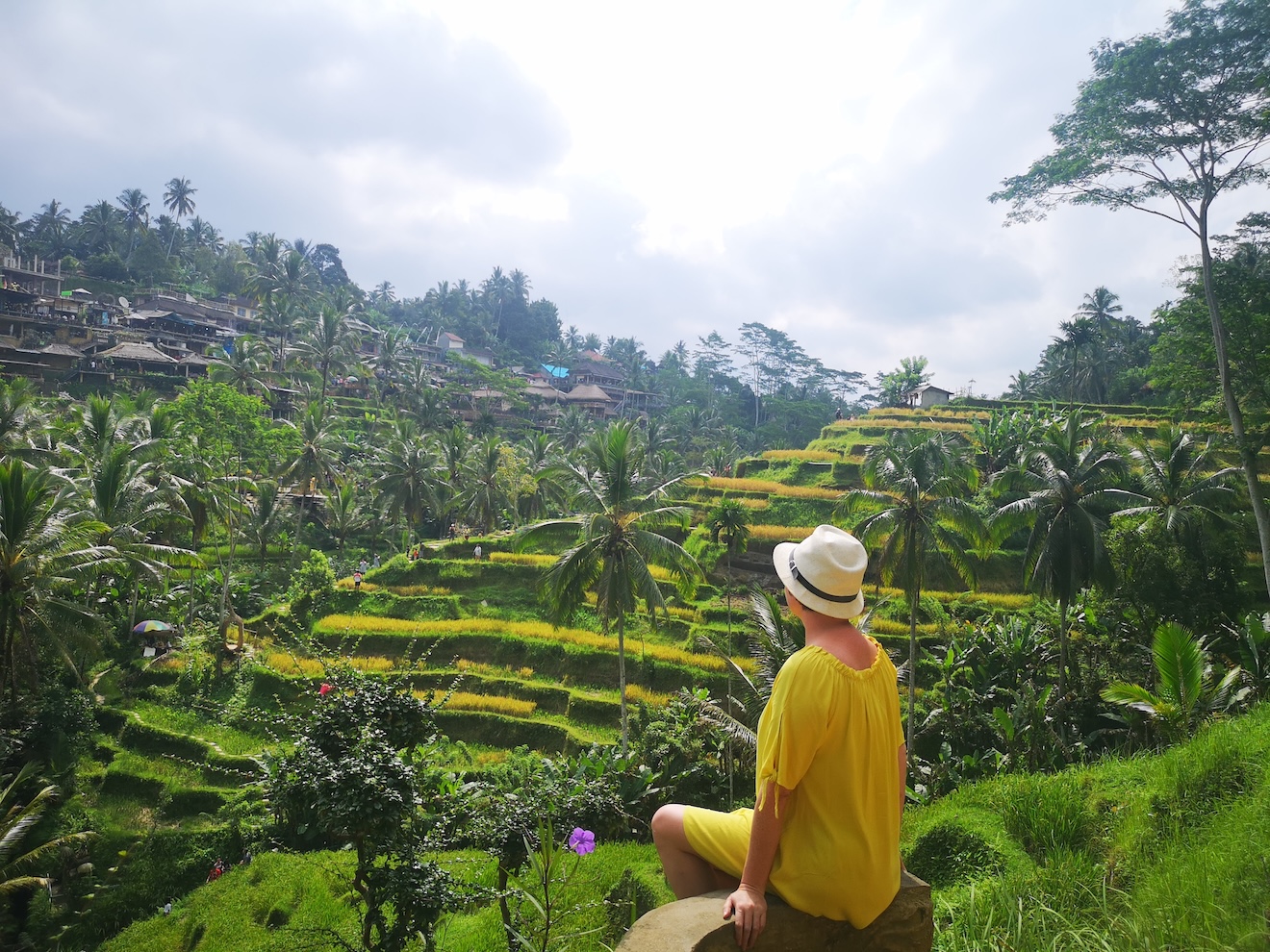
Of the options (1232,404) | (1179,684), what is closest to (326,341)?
(1232,404)

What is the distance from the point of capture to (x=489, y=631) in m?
22.5

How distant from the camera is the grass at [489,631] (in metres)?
21.1

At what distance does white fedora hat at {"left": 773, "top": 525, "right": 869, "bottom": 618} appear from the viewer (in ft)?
8.63

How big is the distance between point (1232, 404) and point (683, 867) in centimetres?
1687

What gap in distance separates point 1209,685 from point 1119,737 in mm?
5052

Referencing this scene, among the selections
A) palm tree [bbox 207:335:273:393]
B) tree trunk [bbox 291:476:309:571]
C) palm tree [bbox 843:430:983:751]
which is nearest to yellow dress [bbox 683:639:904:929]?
palm tree [bbox 843:430:983:751]

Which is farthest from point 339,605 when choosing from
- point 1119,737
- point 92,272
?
point 92,272

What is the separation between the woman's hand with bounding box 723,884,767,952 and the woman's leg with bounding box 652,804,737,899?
1.63 feet

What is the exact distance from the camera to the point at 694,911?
2.68 meters

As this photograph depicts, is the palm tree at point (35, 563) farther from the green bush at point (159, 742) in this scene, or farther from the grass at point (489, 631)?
the grass at point (489, 631)

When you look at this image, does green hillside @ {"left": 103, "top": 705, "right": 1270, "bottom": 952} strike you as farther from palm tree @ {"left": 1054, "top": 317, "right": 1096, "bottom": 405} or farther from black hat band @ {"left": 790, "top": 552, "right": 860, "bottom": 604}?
palm tree @ {"left": 1054, "top": 317, "right": 1096, "bottom": 405}

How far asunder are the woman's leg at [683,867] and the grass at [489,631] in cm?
1804

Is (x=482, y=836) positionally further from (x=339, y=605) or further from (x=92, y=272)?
(x=92, y=272)

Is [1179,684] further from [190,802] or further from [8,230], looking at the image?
[8,230]
